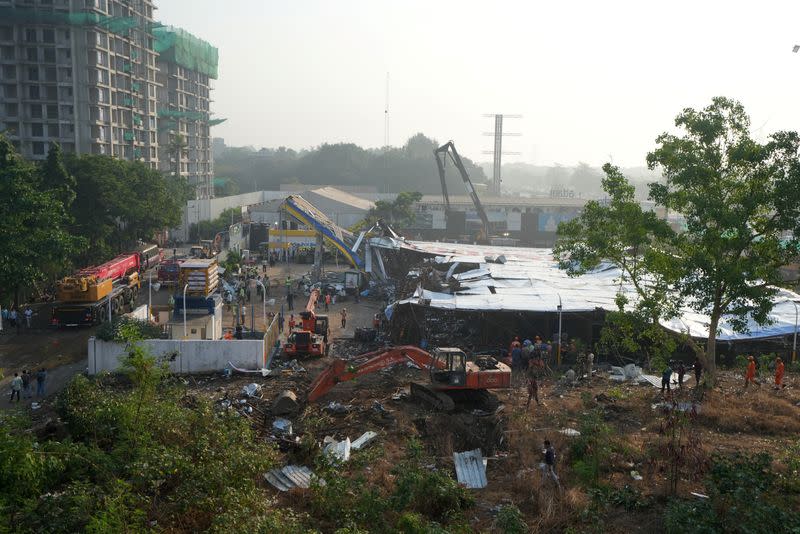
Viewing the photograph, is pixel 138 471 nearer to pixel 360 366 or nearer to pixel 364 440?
pixel 364 440

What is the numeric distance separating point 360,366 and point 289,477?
5168 mm

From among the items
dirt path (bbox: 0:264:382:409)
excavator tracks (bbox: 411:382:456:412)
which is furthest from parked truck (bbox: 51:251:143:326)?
excavator tracks (bbox: 411:382:456:412)

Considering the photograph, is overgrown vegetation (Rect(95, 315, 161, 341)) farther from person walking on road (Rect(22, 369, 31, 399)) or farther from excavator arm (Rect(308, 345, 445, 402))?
excavator arm (Rect(308, 345, 445, 402))

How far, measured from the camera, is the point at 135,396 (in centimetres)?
1412

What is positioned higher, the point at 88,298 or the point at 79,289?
the point at 79,289

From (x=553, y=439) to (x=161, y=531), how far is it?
7.98 m

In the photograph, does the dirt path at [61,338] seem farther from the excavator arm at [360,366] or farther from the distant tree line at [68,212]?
the excavator arm at [360,366]

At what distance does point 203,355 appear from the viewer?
21.1 metres

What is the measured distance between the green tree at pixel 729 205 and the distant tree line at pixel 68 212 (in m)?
21.8

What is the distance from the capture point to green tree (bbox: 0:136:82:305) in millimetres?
25391

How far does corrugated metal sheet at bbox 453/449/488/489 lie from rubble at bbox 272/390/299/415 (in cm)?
495

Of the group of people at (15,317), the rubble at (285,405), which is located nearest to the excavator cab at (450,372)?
the rubble at (285,405)

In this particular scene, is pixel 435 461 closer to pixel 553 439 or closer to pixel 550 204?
pixel 553 439

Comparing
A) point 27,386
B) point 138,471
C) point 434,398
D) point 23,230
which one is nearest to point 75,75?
point 23,230
